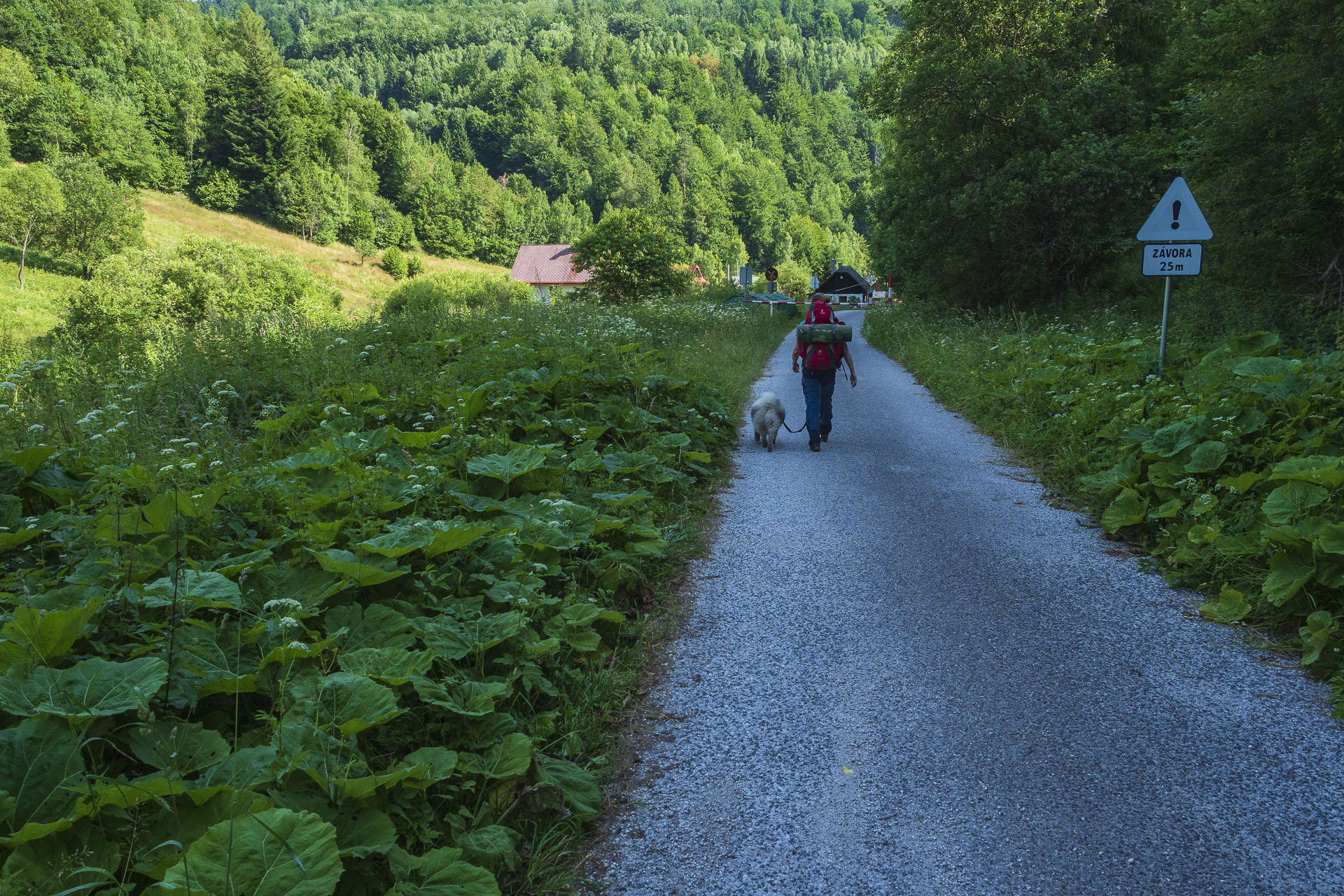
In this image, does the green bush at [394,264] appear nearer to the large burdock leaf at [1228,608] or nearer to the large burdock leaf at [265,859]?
the large burdock leaf at [1228,608]

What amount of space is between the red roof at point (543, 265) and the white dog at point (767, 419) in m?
81.8

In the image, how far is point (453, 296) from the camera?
30391 millimetres

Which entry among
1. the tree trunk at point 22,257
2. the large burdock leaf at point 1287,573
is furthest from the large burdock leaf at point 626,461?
the tree trunk at point 22,257

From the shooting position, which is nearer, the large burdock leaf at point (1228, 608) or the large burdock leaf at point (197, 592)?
the large burdock leaf at point (197, 592)

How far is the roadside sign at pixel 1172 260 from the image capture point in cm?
934

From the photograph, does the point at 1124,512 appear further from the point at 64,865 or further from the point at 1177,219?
the point at 64,865

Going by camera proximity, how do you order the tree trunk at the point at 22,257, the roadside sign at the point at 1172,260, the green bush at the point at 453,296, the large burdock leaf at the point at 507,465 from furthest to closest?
the tree trunk at the point at 22,257, the green bush at the point at 453,296, the roadside sign at the point at 1172,260, the large burdock leaf at the point at 507,465

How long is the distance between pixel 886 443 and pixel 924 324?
726 inches

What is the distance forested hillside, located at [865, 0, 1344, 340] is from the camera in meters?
12.9

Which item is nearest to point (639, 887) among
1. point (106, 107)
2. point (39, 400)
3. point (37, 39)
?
point (39, 400)

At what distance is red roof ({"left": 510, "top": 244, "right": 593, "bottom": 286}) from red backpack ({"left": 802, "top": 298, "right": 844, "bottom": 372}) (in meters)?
81.7

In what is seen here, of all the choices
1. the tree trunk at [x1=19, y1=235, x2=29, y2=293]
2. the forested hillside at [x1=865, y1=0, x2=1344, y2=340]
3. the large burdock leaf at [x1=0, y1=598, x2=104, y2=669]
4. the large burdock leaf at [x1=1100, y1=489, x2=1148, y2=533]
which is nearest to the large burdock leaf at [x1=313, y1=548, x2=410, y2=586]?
the large burdock leaf at [x1=0, y1=598, x2=104, y2=669]

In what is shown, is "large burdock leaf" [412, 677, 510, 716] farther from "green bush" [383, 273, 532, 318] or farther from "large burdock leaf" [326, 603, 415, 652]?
"green bush" [383, 273, 532, 318]

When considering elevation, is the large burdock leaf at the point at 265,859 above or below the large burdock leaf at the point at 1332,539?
below
